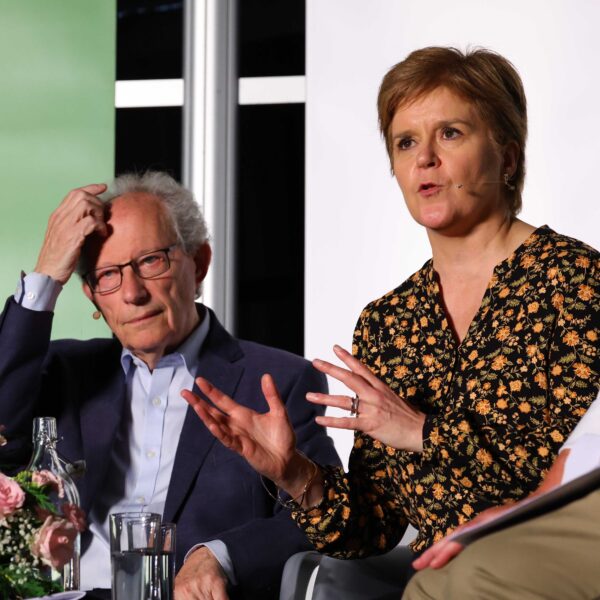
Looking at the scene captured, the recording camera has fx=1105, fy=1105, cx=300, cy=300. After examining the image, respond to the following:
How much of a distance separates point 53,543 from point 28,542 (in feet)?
0.15

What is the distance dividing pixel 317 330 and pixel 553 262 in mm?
1868

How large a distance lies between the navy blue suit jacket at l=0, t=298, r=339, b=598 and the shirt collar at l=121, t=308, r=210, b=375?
0.9 inches

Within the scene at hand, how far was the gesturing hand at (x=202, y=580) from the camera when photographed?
235cm

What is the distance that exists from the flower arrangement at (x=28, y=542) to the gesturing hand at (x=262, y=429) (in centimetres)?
37

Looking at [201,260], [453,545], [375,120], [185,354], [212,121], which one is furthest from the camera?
[212,121]

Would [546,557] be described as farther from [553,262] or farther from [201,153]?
[201,153]

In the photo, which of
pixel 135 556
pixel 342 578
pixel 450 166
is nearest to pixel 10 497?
pixel 135 556

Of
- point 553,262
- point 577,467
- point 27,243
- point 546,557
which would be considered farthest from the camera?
point 27,243

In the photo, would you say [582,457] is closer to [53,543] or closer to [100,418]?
[53,543]

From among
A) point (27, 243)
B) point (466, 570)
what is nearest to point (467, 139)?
point (466, 570)

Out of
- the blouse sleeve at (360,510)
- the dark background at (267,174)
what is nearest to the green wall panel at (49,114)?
the dark background at (267,174)

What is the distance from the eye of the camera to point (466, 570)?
1.47 meters

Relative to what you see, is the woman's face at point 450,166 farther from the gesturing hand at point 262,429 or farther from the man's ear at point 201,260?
the man's ear at point 201,260

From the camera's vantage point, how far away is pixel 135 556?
6.26 feet
